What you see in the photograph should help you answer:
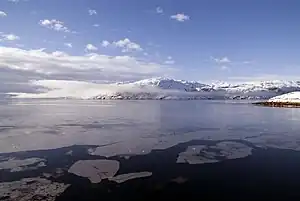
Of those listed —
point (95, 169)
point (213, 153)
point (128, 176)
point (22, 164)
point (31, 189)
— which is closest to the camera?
point (31, 189)

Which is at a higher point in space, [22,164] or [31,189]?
[22,164]

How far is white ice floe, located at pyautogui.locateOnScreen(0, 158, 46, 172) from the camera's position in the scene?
1017cm

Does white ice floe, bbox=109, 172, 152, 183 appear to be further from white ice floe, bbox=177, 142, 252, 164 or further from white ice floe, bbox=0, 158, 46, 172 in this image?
white ice floe, bbox=0, 158, 46, 172

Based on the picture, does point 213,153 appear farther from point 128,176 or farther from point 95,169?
point 95,169

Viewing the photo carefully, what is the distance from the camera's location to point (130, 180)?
902cm

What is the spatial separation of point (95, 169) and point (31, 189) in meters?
2.38

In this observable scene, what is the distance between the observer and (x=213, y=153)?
1260 cm

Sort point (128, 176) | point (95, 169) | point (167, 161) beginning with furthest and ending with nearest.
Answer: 1. point (167, 161)
2. point (95, 169)
3. point (128, 176)

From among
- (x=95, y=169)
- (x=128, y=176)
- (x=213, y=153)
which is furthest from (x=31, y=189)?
(x=213, y=153)

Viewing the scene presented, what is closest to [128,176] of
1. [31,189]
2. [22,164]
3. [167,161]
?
[167,161]

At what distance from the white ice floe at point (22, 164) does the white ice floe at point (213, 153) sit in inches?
191

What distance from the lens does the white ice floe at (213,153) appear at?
11.6 m

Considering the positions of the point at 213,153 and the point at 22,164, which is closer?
the point at 22,164

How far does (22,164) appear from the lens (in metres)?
10.6
